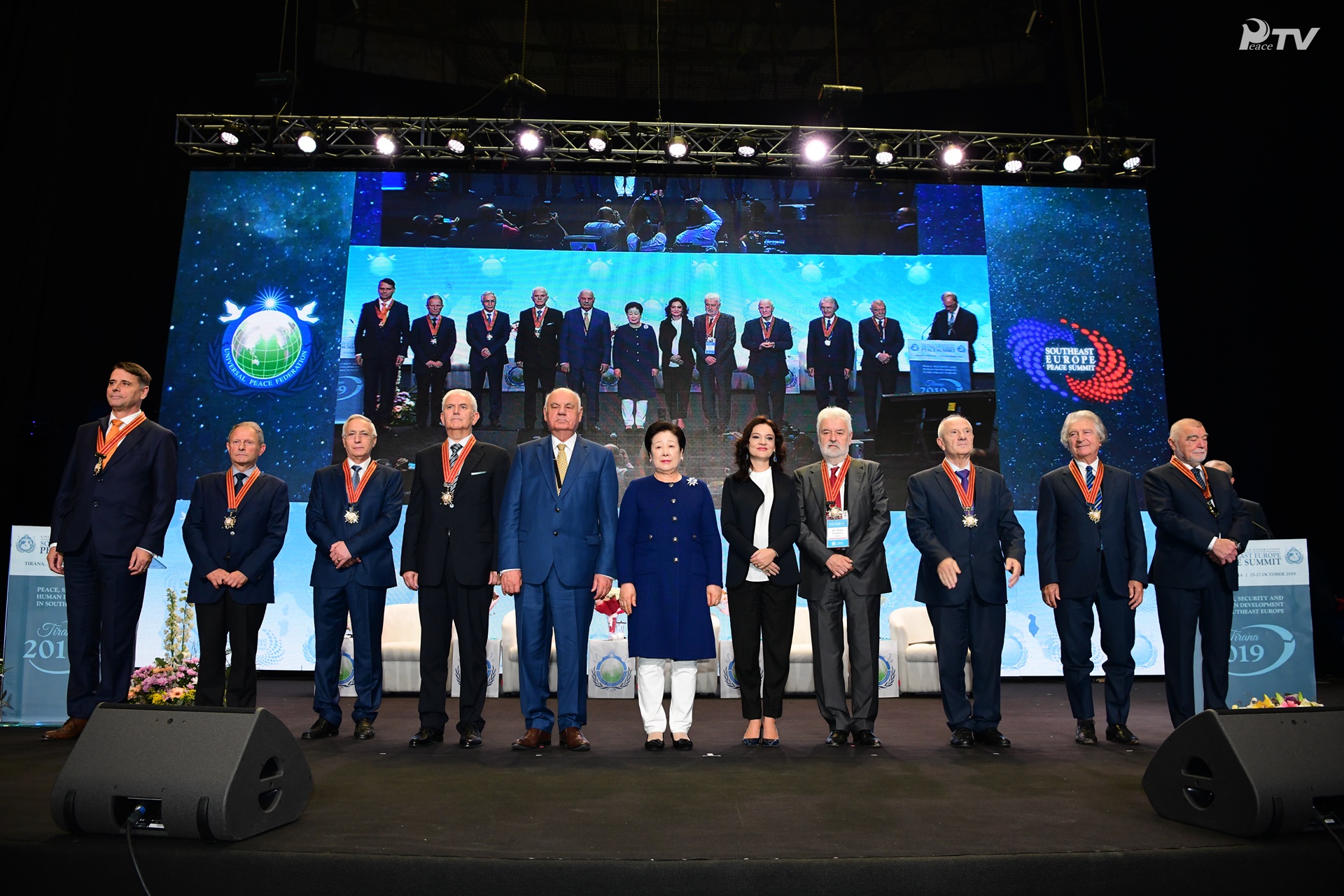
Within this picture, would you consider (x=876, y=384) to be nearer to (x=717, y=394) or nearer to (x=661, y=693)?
(x=717, y=394)

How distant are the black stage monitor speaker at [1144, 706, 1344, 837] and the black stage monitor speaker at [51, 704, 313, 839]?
261 cm

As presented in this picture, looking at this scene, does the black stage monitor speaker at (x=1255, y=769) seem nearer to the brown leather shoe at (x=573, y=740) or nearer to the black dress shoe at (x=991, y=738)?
the black dress shoe at (x=991, y=738)

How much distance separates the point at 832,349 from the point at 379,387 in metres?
4.08

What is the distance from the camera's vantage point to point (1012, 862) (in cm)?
222

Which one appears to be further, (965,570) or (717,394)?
(717,394)

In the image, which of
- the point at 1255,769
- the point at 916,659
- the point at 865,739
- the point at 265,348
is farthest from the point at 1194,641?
the point at 265,348

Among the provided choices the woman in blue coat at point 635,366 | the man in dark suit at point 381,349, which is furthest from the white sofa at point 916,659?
the man in dark suit at point 381,349

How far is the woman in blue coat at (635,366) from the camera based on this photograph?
786 centimetres

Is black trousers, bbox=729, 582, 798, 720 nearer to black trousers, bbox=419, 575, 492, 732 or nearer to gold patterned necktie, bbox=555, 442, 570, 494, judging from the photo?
gold patterned necktie, bbox=555, 442, 570, 494

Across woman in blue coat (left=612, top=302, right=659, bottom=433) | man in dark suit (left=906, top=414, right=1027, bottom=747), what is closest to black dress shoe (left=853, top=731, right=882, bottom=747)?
man in dark suit (left=906, top=414, right=1027, bottom=747)

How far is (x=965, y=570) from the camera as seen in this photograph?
13.5 feet

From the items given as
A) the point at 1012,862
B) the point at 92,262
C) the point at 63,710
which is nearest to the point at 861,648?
the point at 1012,862

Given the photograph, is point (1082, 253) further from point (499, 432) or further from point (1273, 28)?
point (499, 432)

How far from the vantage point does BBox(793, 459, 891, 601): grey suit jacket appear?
4055mm
